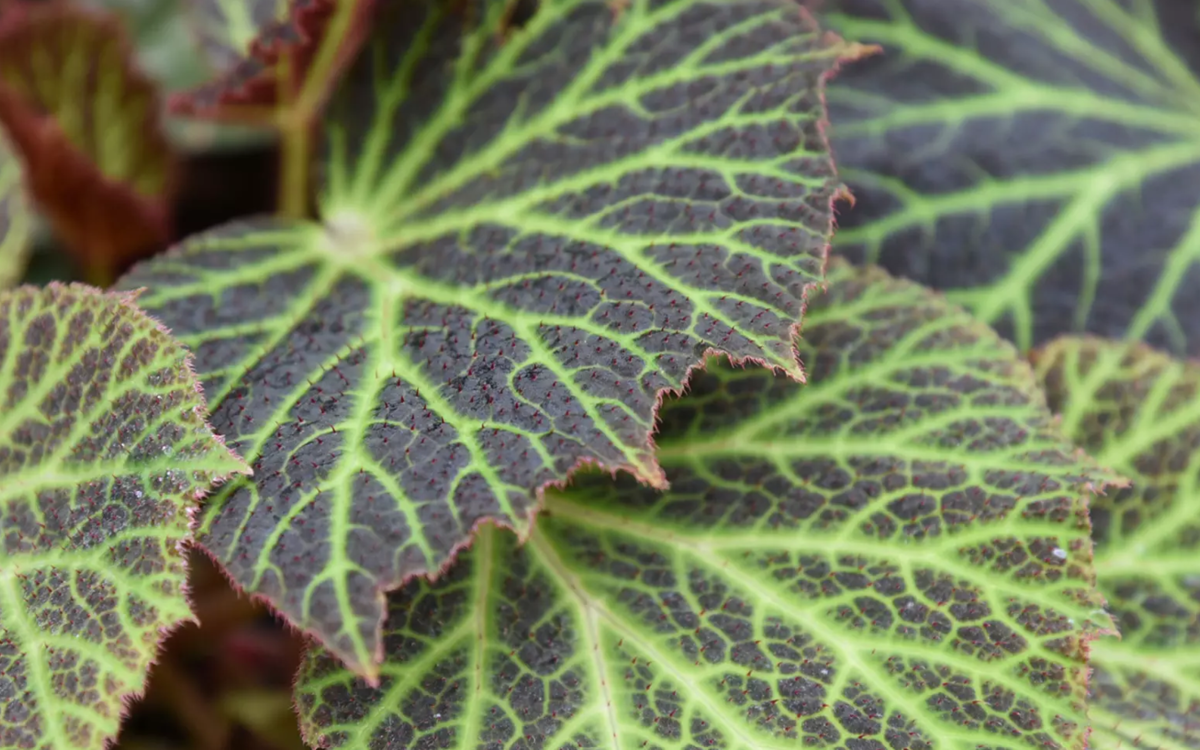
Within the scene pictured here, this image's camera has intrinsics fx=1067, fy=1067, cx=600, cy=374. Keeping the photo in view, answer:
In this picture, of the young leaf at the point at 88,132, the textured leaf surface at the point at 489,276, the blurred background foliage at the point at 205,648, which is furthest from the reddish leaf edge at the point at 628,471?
the young leaf at the point at 88,132

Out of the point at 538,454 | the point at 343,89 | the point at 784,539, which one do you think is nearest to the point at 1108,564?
the point at 784,539

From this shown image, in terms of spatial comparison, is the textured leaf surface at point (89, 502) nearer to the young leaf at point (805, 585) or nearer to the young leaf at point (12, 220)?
the young leaf at point (805, 585)

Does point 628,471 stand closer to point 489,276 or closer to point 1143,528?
point 489,276

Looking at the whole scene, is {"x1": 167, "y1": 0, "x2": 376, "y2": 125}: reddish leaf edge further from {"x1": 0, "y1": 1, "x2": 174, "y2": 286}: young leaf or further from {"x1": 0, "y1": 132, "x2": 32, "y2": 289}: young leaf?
{"x1": 0, "y1": 132, "x2": 32, "y2": 289}: young leaf

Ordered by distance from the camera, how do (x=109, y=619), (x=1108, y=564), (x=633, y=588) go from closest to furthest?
1. (x=109, y=619)
2. (x=633, y=588)
3. (x=1108, y=564)

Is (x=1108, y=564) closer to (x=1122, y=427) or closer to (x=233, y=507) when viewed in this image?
(x=1122, y=427)

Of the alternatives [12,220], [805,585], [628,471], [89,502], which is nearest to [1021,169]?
[805,585]
